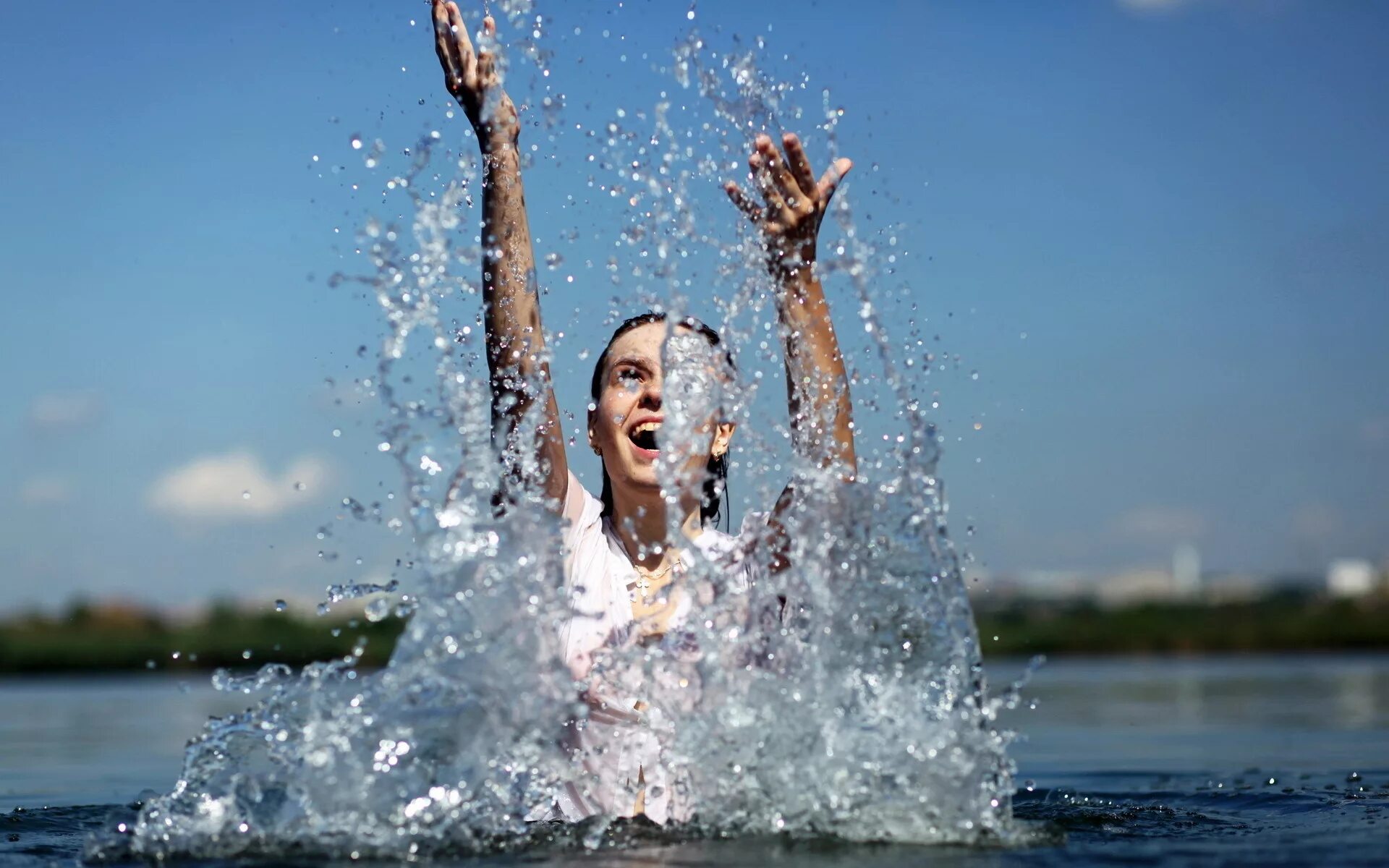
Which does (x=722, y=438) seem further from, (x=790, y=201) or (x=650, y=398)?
(x=790, y=201)

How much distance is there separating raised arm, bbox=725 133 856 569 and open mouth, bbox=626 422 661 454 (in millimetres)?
457

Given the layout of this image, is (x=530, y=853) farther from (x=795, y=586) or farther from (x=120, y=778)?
(x=120, y=778)

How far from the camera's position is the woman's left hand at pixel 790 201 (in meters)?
4.39

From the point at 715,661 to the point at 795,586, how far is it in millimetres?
341

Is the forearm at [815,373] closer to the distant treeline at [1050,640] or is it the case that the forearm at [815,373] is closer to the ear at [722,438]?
the ear at [722,438]

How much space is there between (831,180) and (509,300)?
100 cm

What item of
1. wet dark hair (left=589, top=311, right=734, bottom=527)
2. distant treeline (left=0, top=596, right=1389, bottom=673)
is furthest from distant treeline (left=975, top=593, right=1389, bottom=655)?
wet dark hair (left=589, top=311, right=734, bottom=527)

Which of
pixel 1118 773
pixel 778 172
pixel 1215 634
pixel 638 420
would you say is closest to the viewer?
pixel 778 172

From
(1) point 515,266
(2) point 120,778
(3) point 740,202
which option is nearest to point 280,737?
(1) point 515,266

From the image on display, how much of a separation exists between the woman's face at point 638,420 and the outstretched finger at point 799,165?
580 millimetres

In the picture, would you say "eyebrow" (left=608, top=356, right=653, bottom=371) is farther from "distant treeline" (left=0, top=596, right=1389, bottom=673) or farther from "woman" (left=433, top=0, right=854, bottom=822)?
"distant treeline" (left=0, top=596, right=1389, bottom=673)

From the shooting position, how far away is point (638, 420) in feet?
15.3

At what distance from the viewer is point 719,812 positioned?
443cm

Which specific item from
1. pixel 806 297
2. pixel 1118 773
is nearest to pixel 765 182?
pixel 806 297
